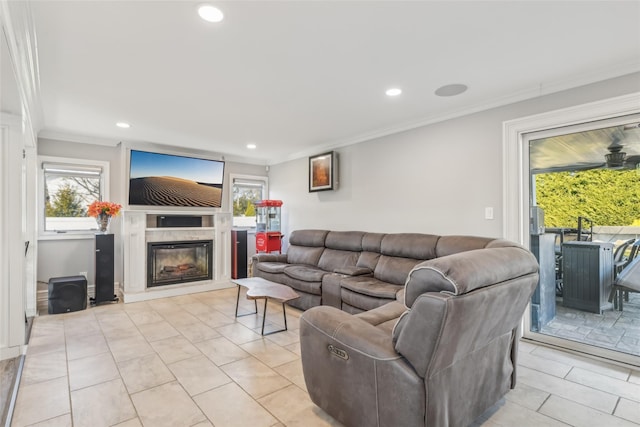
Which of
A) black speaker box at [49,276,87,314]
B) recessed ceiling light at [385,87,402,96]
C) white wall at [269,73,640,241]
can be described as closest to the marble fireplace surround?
black speaker box at [49,276,87,314]

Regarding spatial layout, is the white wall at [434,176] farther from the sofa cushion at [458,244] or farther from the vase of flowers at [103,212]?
the vase of flowers at [103,212]

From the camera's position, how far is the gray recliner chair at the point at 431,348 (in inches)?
54.7

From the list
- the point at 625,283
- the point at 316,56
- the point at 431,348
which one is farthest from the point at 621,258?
the point at 316,56

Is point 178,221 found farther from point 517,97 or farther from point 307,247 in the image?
point 517,97

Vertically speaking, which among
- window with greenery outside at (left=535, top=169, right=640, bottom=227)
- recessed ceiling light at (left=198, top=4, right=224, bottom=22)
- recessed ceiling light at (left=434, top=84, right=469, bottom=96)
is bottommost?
window with greenery outside at (left=535, top=169, right=640, bottom=227)

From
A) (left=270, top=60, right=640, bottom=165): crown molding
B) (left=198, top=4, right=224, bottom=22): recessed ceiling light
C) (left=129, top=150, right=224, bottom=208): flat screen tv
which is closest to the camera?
(left=198, top=4, right=224, bottom=22): recessed ceiling light

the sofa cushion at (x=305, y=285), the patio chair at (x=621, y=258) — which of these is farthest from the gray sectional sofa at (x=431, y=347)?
the sofa cushion at (x=305, y=285)

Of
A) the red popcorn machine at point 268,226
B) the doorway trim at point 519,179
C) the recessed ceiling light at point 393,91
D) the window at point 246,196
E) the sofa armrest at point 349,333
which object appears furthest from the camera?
the window at point 246,196

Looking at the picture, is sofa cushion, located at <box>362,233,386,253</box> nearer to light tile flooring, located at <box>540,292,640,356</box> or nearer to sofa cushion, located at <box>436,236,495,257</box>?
sofa cushion, located at <box>436,236,495,257</box>

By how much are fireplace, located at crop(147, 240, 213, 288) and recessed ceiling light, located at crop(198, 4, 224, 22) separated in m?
3.86

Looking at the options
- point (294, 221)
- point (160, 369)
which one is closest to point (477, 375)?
point (160, 369)

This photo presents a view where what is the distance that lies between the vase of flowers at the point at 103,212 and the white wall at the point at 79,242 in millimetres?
242

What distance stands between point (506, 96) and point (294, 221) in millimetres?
3837

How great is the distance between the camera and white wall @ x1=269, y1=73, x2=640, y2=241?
319 cm
